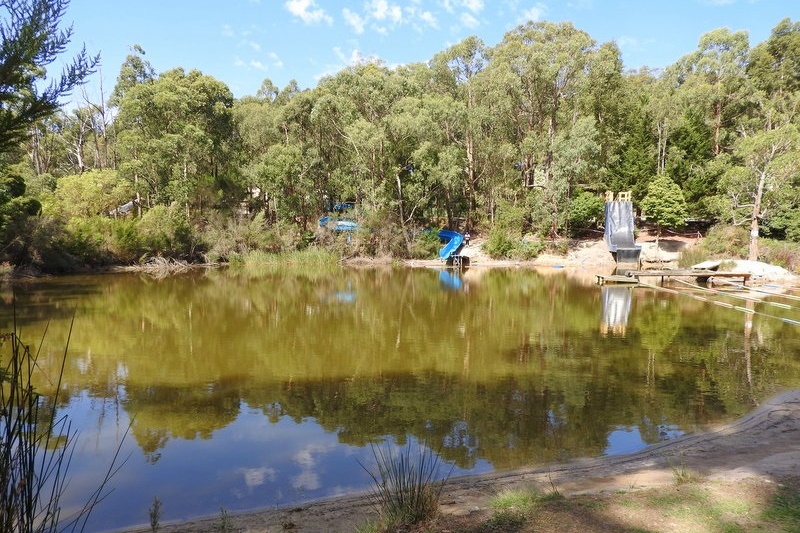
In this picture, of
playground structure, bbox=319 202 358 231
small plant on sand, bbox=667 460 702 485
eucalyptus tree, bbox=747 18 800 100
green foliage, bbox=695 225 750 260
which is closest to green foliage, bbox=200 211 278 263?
playground structure, bbox=319 202 358 231

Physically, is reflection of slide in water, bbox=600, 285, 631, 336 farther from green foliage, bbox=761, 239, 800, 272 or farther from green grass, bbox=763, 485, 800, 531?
green grass, bbox=763, 485, 800, 531

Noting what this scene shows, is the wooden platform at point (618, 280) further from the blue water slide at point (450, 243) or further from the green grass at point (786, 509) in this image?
the green grass at point (786, 509)

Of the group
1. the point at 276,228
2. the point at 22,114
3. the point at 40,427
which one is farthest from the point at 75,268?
the point at 22,114

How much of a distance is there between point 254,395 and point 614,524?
19.4 feet

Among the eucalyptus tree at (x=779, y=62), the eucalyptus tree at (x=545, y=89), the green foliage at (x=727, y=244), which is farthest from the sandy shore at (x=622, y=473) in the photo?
the eucalyptus tree at (x=779, y=62)

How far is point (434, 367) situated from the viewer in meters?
9.56

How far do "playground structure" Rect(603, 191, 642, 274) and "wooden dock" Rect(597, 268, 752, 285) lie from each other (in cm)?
364

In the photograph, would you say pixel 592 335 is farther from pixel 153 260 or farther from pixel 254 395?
pixel 153 260


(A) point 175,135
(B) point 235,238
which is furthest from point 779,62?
(A) point 175,135

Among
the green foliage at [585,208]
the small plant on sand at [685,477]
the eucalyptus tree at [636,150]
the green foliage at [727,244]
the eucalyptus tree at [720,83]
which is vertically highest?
the eucalyptus tree at [720,83]

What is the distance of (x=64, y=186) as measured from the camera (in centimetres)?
2556

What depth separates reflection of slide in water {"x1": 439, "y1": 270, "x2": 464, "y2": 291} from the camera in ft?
69.3

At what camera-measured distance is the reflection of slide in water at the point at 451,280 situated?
21125mm

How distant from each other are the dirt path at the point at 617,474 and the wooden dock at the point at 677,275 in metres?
15.0
